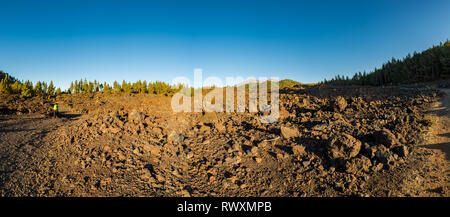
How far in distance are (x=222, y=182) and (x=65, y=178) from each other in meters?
4.06

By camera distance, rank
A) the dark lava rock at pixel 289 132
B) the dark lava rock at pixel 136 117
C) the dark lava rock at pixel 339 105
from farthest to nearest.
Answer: the dark lava rock at pixel 339 105
the dark lava rock at pixel 136 117
the dark lava rock at pixel 289 132

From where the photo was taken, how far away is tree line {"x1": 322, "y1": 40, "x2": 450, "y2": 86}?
59.1 ft

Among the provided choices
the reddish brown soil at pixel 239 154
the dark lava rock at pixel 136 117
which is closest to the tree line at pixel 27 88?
the reddish brown soil at pixel 239 154

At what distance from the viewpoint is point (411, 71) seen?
65.7 feet

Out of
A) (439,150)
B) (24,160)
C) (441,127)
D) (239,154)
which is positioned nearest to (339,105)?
(441,127)

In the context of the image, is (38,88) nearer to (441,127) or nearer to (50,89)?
(50,89)

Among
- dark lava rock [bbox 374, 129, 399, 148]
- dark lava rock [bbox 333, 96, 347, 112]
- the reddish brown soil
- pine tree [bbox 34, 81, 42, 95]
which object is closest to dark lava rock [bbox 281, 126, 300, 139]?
the reddish brown soil

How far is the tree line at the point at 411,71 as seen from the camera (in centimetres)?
1803

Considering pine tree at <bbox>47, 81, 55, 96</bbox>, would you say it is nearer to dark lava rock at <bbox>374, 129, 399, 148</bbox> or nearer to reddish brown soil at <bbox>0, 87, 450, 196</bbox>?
reddish brown soil at <bbox>0, 87, 450, 196</bbox>

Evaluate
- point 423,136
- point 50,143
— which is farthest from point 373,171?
point 50,143

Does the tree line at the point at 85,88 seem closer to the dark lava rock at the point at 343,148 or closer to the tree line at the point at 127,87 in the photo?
the tree line at the point at 127,87

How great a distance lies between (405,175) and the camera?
16.0ft

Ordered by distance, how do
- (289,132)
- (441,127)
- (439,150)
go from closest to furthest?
(439,150)
(441,127)
(289,132)

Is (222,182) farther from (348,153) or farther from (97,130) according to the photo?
(97,130)
